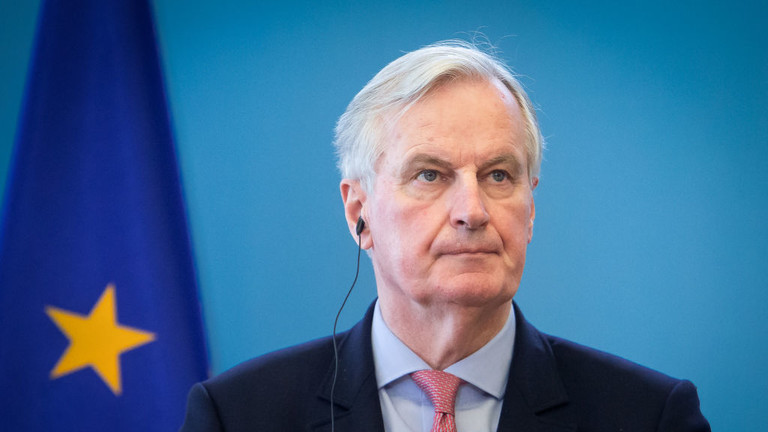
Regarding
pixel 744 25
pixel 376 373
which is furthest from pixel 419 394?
pixel 744 25

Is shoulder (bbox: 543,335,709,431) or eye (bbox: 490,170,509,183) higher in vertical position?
eye (bbox: 490,170,509,183)

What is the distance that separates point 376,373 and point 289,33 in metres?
1.52

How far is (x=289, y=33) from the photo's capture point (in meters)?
2.97

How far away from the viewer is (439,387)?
72.6 inches

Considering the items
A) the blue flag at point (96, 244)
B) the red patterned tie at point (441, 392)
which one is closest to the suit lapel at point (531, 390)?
the red patterned tie at point (441, 392)

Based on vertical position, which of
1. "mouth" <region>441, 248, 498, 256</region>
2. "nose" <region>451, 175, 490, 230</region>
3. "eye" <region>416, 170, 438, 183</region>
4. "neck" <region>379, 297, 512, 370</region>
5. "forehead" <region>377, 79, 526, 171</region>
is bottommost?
"neck" <region>379, 297, 512, 370</region>

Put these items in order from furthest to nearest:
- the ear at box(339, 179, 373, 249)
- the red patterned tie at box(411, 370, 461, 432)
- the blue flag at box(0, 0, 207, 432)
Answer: the blue flag at box(0, 0, 207, 432), the ear at box(339, 179, 373, 249), the red patterned tie at box(411, 370, 461, 432)

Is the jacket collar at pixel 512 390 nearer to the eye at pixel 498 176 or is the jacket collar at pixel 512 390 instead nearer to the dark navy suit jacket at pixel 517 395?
the dark navy suit jacket at pixel 517 395

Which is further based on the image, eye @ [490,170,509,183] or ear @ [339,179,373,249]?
ear @ [339,179,373,249]

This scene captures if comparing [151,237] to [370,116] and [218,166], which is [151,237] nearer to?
[218,166]

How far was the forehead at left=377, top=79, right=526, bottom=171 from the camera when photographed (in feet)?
6.22

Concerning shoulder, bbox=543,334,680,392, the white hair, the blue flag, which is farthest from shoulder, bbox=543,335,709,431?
the blue flag

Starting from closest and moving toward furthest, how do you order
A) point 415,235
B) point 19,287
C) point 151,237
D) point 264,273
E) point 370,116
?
1. point 415,235
2. point 370,116
3. point 19,287
4. point 151,237
5. point 264,273

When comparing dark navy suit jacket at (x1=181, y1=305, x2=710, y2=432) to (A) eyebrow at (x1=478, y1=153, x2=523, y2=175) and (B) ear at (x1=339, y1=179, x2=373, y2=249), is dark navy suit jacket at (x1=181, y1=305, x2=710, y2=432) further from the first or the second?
(A) eyebrow at (x1=478, y1=153, x2=523, y2=175)
